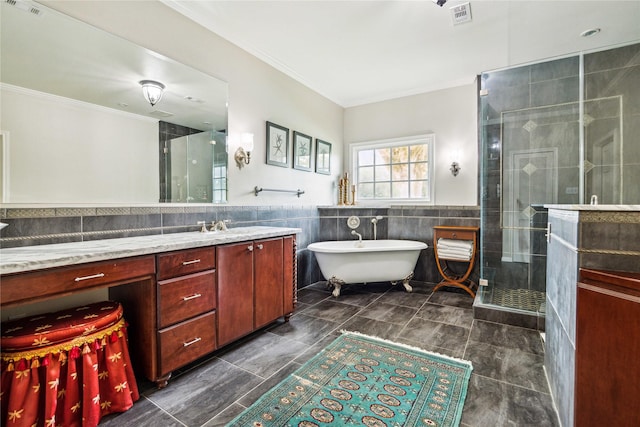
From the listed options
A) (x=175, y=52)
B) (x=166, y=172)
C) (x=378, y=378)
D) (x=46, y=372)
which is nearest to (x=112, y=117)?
(x=166, y=172)

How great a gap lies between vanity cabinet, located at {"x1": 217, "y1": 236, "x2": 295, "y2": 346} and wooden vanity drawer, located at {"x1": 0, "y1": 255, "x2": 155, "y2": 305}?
1.81 ft

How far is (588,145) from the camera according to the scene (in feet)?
9.99

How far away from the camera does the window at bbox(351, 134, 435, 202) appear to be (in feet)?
14.1

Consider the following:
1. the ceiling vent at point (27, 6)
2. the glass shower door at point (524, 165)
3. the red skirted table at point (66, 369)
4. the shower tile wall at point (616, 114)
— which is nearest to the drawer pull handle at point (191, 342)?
the red skirted table at point (66, 369)

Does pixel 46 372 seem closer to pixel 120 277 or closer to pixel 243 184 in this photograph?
pixel 120 277

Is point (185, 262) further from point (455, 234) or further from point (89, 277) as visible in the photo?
point (455, 234)

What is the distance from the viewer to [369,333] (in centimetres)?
246

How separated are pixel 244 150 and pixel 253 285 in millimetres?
1399

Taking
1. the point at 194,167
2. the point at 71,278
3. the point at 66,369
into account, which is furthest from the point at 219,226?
the point at 66,369

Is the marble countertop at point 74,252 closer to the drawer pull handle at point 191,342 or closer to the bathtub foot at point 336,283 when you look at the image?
the drawer pull handle at point 191,342

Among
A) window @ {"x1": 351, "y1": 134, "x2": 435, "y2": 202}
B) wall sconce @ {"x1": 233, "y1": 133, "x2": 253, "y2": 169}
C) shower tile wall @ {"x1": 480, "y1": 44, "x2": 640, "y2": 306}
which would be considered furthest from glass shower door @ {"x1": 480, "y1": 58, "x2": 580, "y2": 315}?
wall sconce @ {"x1": 233, "y1": 133, "x2": 253, "y2": 169}

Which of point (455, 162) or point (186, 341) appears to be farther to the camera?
point (455, 162)

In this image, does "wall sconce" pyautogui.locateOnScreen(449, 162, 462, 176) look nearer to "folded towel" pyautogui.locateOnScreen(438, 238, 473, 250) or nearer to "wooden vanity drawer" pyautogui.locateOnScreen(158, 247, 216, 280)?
"folded towel" pyautogui.locateOnScreen(438, 238, 473, 250)

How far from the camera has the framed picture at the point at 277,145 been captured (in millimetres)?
3336
